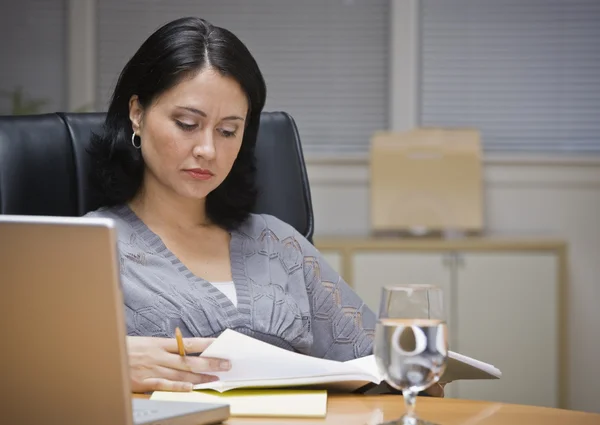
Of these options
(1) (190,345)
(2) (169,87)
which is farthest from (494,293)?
(1) (190,345)

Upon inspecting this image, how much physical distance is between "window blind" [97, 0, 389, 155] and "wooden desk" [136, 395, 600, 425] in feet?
9.34

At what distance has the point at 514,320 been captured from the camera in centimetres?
359

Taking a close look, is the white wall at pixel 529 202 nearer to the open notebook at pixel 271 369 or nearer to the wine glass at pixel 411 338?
the open notebook at pixel 271 369

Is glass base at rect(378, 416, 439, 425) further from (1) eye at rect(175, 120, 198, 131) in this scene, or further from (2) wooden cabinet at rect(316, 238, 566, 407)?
(2) wooden cabinet at rect(316, 238, 566, 407)

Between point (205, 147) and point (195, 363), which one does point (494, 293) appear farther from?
point (195, 363)

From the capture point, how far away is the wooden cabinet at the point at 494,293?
11.7ft

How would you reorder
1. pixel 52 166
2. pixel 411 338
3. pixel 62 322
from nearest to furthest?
pixel 62 322 < pixel 411 338 < pixel 52 166

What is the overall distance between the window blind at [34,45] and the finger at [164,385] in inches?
116

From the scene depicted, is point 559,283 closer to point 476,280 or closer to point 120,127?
point 476,280

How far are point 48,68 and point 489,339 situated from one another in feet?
7.36

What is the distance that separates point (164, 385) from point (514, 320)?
2540 millimetres

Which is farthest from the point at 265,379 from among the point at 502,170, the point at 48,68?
the point at 48,68

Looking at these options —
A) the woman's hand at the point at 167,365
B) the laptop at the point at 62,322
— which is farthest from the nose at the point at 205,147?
the laptop at the point at 62,322

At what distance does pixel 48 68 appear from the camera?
4051 mm
